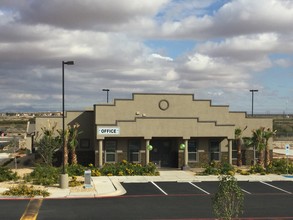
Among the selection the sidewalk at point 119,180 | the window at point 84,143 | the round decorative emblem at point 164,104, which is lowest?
the sidewalk at point 119,180

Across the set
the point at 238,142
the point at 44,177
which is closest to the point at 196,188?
the point at 44,177

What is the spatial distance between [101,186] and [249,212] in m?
11.3

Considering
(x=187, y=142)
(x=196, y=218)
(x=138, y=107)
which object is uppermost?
(x=138, y=107)

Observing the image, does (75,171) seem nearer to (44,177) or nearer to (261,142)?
(44,177)

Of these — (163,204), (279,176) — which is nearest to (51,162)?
(163,204)

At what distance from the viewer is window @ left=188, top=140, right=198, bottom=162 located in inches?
1631

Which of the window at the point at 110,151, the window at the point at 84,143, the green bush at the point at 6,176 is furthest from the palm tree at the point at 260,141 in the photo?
the green bush at the point at 6,176

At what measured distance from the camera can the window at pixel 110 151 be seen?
40.2 m

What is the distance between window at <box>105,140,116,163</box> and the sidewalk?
5.15 m

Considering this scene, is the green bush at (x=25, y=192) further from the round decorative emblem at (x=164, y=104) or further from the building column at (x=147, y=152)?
the round decorative emblem at (x=164, y=104)

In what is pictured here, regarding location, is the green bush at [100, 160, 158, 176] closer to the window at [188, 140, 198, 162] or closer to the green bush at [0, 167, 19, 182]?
the window at [188, 140, 198, 162]

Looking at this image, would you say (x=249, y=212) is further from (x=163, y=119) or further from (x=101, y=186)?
(x=163, y=119)

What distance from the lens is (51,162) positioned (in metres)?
38.7

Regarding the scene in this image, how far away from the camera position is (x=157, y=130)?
39156 millimetres
